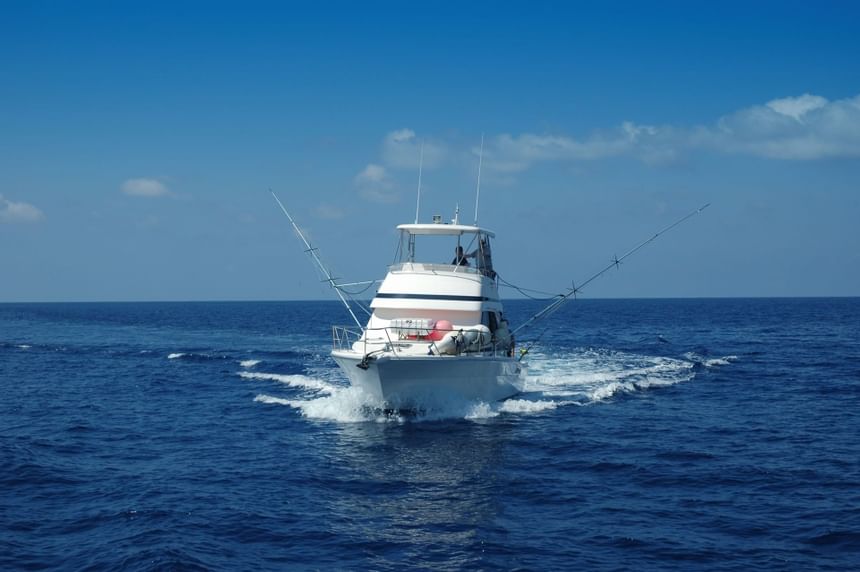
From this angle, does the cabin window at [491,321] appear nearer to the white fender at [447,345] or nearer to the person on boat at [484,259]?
the person on boat at [484,259]

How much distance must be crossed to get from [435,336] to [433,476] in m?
7.98

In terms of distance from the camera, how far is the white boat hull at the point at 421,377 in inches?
985

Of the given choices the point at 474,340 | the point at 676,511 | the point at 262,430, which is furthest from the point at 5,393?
the point at 676,511

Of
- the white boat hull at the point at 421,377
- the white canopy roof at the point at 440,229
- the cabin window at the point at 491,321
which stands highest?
the white canopy roof at the point at 440,229

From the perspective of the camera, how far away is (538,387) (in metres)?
38.1

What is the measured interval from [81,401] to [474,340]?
18.4 metres

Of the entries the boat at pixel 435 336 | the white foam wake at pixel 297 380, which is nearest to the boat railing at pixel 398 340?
the boat at pixel 435 336

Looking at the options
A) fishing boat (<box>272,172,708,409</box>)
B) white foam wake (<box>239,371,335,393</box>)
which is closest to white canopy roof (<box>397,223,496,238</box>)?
fishing boat (<box>272,172,708,409</box>)

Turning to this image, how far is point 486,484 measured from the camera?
63.9 ft

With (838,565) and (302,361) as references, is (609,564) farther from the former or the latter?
(302,361)

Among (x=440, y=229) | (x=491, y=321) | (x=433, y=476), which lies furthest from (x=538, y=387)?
(x=433, y=476)

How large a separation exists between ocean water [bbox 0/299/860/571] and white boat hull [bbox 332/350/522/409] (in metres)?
0.71

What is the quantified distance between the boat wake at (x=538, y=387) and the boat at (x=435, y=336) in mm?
547

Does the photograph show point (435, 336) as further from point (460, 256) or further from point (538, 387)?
point (538, 387)
